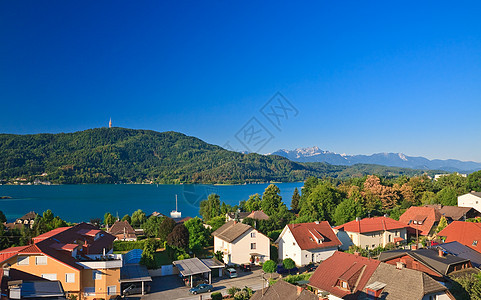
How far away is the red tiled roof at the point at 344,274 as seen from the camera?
46.1 ft

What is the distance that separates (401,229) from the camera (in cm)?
2886

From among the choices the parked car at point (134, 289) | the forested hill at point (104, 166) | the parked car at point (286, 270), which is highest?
the forested hill at point (104, 166)

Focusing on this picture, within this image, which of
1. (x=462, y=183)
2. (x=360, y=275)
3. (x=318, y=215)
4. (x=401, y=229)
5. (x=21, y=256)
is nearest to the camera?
(x=360, y=275)

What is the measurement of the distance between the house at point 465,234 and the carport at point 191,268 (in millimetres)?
16049

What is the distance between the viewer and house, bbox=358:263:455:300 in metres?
12.2

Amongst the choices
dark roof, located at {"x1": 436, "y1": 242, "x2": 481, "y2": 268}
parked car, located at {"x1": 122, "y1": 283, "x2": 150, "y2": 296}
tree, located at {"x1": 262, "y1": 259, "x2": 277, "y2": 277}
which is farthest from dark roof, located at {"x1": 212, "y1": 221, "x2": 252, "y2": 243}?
dark roof, located at {"x1": 436, "y1": 242, "x2": 481, "y2": 268}

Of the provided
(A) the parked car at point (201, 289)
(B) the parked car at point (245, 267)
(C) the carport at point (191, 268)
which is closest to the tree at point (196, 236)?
(C) the carport at point (191, 268)

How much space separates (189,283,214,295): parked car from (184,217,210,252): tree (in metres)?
8.08

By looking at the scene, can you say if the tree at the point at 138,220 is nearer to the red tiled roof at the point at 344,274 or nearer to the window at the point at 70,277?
the window at the point at 70,277

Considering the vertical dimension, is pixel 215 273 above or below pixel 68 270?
below

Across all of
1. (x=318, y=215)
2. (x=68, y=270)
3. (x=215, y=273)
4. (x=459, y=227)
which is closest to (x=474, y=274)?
(x=459, y=227)

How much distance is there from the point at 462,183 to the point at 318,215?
25301 millimetres

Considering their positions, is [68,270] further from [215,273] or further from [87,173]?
[87,173]

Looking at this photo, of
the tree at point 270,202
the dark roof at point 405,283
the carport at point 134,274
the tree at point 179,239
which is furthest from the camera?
the tree at point 270,202
